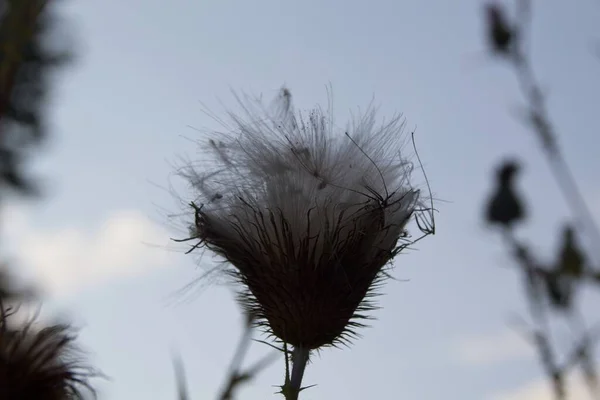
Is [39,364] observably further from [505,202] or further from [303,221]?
[505,202]

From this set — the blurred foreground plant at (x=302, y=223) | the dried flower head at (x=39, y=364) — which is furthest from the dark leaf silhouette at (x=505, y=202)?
the dried flower head at (x=39, y=364)

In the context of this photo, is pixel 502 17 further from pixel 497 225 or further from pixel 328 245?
pixel 328 245

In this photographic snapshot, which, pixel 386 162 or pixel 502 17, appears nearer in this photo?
pixel 386 162

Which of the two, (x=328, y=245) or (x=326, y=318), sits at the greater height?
(x=328, y=245)

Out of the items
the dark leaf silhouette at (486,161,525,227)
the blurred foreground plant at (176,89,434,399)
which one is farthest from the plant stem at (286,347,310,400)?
the dark leaf silhouette at (486,161,525,227)

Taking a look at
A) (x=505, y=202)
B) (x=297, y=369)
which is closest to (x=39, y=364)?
(x=297, y=369)

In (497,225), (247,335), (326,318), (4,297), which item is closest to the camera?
(247,335)

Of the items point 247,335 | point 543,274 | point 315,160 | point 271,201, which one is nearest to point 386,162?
point 315,160

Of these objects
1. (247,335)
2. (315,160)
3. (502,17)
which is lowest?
(247,335)
